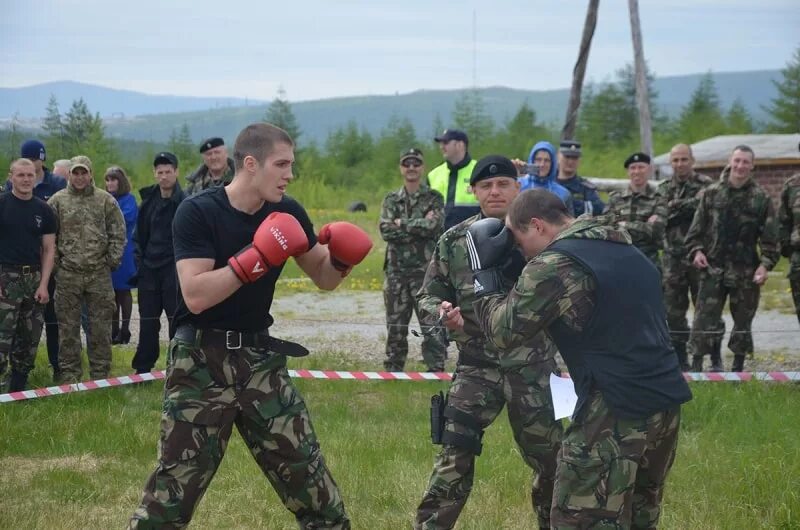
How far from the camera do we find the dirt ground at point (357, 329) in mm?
11891

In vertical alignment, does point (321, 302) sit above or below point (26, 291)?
below

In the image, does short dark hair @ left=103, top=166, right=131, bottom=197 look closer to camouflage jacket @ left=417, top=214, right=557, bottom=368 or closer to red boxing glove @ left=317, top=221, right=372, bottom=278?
camouflage jacket @ left=417, top=214, right=557, bottom=368

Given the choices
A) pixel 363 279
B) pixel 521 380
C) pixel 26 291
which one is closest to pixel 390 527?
pixel 521 380

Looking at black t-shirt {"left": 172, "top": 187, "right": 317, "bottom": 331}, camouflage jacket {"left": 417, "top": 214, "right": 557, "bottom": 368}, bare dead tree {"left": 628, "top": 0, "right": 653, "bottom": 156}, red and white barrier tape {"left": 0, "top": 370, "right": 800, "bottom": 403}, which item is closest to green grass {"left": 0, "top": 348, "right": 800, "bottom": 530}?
red and white barrier tape {"left": 0, "top": 370, "right": 800, "bottom": 403}

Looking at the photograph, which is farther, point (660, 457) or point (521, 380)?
point (521, 380)

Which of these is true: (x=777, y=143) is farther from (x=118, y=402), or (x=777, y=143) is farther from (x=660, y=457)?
(x=660, y=457)

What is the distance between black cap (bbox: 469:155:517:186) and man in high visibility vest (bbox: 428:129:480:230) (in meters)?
4.47

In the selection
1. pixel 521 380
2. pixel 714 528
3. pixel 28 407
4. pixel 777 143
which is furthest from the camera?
pixel 777 143

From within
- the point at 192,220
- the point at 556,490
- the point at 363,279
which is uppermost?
the point at 192,220

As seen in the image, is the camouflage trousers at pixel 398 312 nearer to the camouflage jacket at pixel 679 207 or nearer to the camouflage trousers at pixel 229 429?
the camouflage jacket at pixel 679 207

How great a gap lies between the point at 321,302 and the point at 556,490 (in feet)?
40.7

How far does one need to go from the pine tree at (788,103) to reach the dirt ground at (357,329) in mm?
36378

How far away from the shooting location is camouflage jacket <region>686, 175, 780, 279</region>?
10.1 m

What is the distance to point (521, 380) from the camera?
5422 mm
